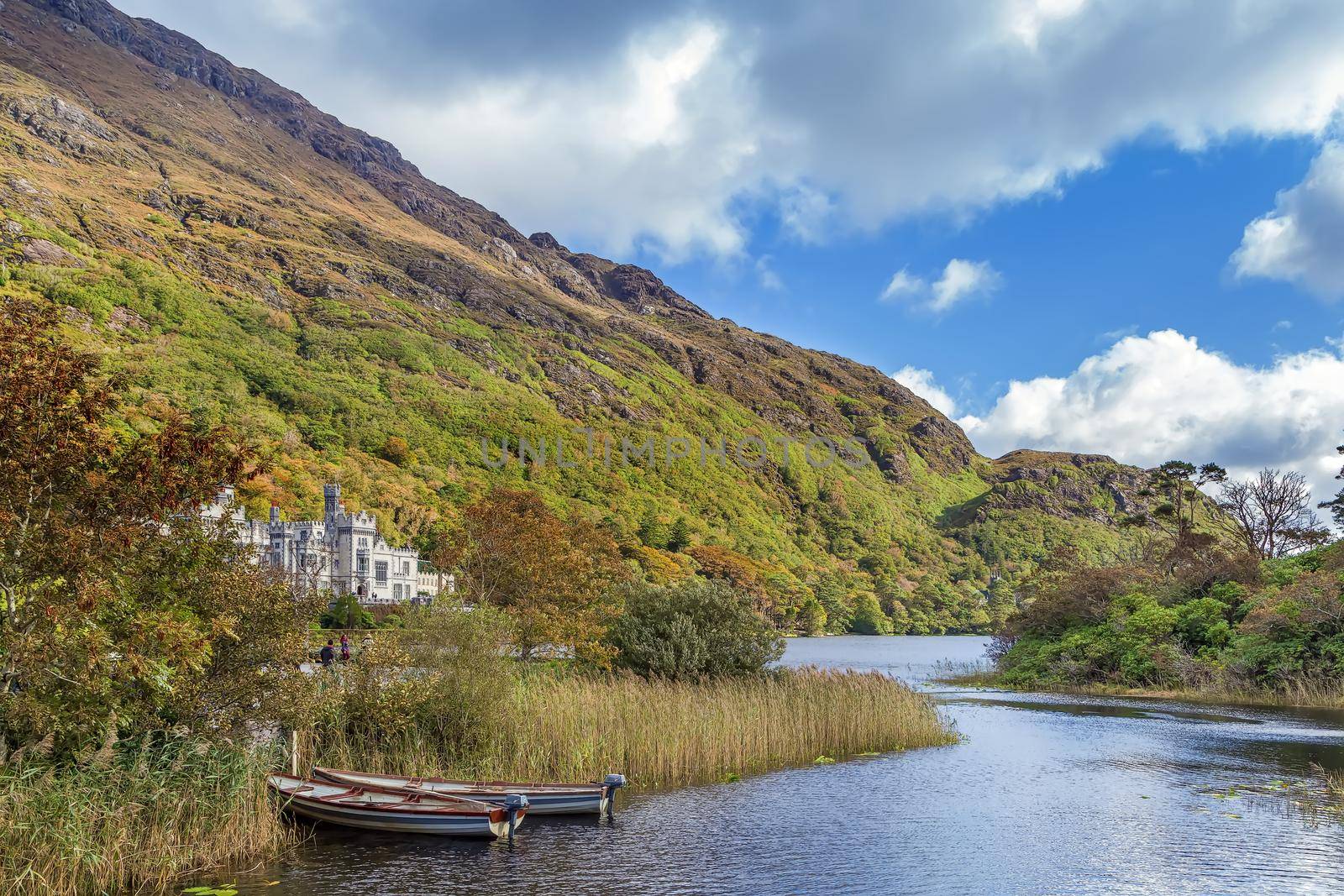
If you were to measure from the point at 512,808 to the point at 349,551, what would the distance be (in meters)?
77.6

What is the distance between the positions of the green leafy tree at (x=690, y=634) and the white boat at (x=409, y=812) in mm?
14477

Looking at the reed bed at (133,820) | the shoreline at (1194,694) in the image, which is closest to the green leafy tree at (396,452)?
the shoreline at (1194,694)

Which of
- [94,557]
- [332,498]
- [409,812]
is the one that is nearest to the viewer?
[94,557]

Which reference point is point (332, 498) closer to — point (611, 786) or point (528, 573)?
point (528, 573)

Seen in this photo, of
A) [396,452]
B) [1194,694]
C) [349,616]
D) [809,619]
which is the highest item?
[396,452]

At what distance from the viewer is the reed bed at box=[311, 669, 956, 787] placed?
2028 cm

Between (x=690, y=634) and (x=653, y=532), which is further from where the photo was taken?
→ (x=653, y=532)

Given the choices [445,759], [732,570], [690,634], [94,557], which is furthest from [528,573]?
[732,570]

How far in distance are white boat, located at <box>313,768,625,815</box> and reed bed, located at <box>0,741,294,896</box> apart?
65.9 inches

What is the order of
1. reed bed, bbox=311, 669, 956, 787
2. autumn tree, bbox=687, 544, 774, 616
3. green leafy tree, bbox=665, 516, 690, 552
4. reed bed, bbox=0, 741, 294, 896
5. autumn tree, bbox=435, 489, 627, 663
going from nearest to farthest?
reed bed, bbox=0, 741, 294, 896
reed bed, bbox=311, 669, 956, 787
autumn tree, bbox=435, 489, 627, 663
autumn tree, bbox=687, 544, 774, 616
green leafy tree, bbox=665, 516, 690, 552

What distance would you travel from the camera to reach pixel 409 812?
1620 cm

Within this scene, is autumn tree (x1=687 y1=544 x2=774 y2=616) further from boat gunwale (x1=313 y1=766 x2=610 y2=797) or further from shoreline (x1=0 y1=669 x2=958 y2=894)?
boat gunwale (x1=313 y1=766 x2=610 y2=797)

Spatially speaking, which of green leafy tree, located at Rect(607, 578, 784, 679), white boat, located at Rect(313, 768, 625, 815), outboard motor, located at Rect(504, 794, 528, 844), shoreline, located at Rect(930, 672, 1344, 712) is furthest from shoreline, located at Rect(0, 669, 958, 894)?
shoreline, located at Rect(930, 672, 1344, 712)

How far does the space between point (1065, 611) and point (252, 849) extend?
161 ft
